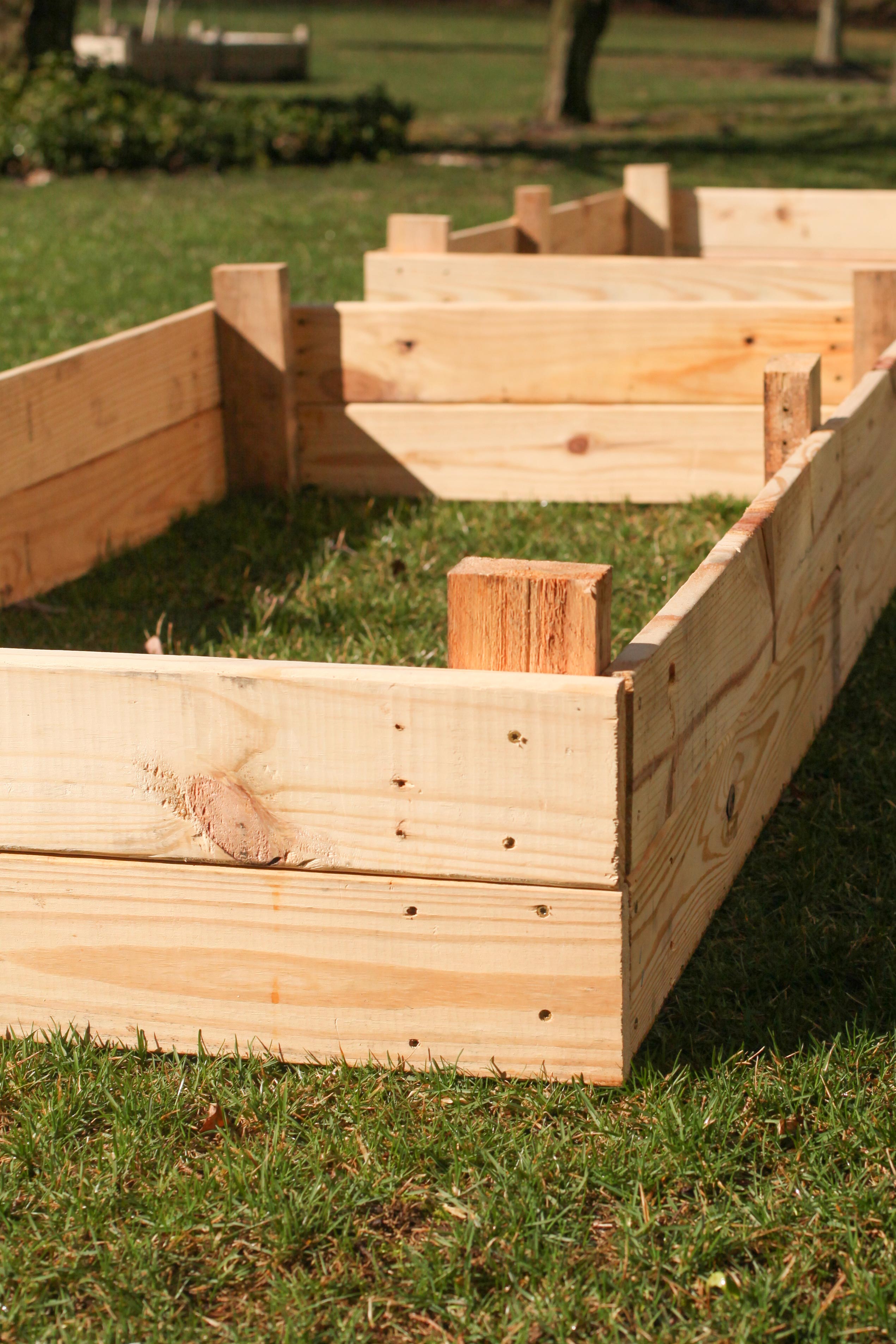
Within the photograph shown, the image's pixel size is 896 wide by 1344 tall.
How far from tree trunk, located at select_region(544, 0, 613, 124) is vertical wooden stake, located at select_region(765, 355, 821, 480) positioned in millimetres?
20312

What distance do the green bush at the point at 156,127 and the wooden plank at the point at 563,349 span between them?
12.5 m

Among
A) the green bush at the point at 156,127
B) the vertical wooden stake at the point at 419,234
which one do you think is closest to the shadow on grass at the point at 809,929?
the vertical wooden stake at the point at 419,234

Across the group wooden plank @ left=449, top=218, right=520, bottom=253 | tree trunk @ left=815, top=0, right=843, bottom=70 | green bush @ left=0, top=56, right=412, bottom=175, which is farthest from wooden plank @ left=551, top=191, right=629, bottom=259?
tree trunk @ left=815, top=0, right=843, bottom=70

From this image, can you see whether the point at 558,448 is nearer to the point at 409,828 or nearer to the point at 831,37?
the point at 409,828

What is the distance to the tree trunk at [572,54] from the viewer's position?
22.2 metres

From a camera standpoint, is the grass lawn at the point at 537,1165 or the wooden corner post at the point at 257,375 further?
the wooden corner post at the point at 257,375

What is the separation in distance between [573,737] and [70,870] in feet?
2.99

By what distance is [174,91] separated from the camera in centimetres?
1984

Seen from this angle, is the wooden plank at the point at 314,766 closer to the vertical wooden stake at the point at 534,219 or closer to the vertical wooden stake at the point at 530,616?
the vertical wooden stake at the point at 530,616

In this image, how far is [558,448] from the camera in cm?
540

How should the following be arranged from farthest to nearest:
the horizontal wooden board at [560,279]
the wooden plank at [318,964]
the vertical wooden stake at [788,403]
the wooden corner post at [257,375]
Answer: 1. the horizontal wooden board at [560,279]
2. the wooden corner post at [257,375]
3. the vertical wooden stake at [788,403]
4. the wooden plank at [318,964]

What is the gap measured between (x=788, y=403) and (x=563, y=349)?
1.66 m

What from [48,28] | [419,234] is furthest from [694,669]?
[48,28]

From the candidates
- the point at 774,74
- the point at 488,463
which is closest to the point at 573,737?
the point at 488,463
